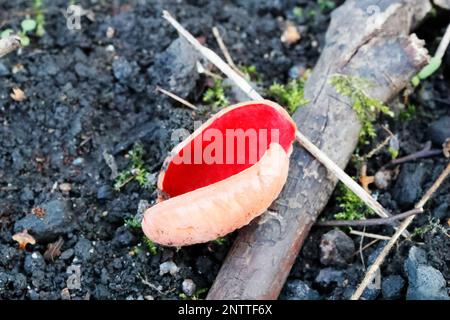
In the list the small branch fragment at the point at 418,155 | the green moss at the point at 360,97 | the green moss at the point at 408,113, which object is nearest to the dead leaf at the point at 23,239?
the green moss at the point at 360,97

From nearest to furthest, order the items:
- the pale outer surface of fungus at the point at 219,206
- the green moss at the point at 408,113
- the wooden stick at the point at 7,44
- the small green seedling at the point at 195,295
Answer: the pale outer surface of fungus at the point at 219,206 → the wooden stick at the point at 7,44 → the small green seedling at the point at 195,295 → the green moss at the point at 408,113

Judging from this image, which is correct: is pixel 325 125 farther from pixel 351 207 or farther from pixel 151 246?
pixel 151 246

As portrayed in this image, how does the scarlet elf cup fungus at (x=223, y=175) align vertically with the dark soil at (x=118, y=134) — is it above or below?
above

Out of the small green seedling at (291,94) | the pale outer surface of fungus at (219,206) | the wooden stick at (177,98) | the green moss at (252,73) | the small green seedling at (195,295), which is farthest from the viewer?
the green moss at (252,73)

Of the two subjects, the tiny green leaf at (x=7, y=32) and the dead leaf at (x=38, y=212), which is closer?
the dead leaf at (x=38, y=212)

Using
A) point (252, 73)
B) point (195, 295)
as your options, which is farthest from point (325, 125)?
point (195, 295)

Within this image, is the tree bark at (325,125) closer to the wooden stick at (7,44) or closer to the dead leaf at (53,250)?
the dead leaf at (53,250)
